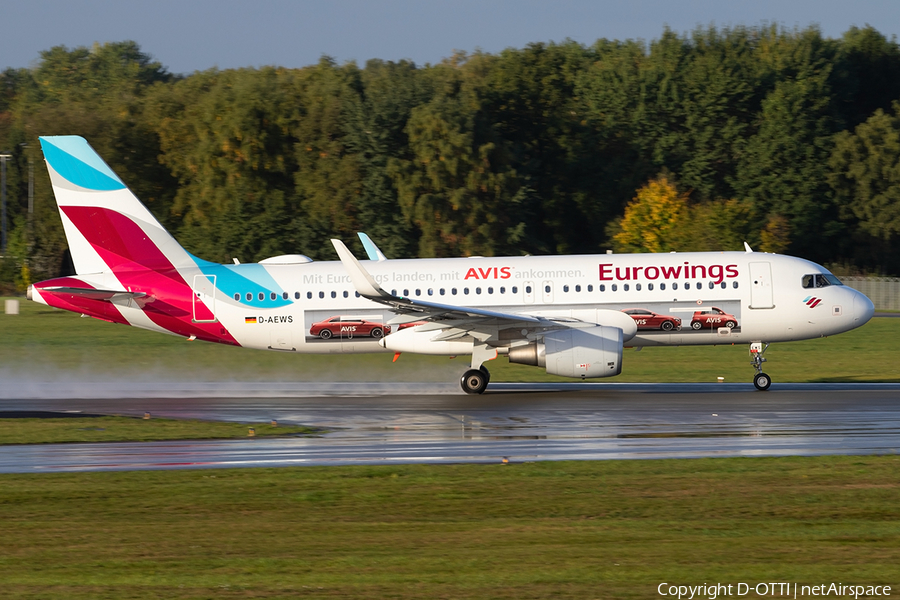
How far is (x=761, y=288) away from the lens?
2766 cm

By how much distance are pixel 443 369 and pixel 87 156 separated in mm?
12474

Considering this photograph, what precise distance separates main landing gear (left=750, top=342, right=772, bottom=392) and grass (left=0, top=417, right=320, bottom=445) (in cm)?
1255

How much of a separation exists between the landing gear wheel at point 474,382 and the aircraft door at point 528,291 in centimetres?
226

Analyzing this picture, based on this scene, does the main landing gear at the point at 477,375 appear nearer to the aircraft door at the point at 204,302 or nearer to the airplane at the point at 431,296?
the airplane at the point at 431,296

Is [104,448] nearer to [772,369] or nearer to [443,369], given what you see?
[443,369]

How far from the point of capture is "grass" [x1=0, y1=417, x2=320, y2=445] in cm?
1973

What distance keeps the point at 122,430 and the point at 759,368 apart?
16325 mm

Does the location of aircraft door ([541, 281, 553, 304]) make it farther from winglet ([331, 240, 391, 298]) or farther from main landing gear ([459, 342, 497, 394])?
winglet ([331, 240, 391, 298])

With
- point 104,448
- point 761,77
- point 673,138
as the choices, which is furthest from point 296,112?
point 104,448

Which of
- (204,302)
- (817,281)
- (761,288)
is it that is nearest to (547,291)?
(761,288)

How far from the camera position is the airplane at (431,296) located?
89.8ft

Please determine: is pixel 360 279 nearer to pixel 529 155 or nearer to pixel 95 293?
pixel 95 293

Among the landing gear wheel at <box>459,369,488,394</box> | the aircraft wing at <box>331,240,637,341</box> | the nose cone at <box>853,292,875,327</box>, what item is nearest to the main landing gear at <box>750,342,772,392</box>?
the nose cone at <box>853,292,875,327</box>

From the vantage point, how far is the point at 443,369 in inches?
1340
